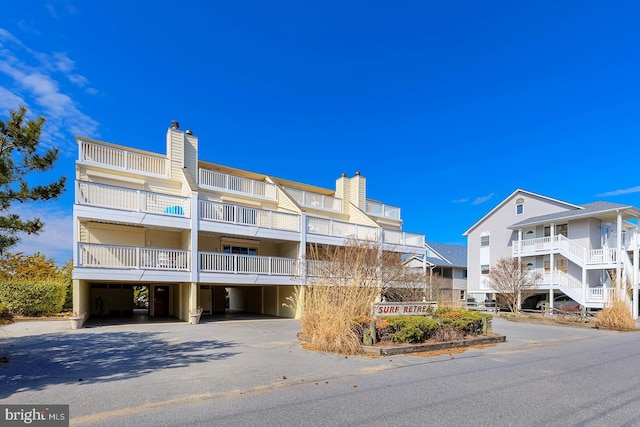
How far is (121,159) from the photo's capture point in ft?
55.1

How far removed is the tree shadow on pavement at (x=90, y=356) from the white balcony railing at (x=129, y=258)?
9.87 feet

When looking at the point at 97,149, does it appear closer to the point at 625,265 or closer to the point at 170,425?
the point at 170,425

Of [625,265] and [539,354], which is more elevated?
[625,265]

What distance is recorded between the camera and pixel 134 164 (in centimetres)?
1716

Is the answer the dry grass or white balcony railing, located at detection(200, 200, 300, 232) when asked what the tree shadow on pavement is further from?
the dry grass

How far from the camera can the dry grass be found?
1550 cm

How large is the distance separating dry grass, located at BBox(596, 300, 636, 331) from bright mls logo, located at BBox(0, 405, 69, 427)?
18885mm

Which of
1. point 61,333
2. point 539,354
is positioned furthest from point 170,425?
point 61,333

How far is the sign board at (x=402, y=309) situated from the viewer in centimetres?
1022

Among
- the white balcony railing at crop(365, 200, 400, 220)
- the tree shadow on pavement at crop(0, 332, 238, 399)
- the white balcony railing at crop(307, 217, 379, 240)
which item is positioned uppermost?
the white balcony railing at crop(365, 200, 400, 220)

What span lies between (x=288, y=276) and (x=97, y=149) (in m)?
10.1

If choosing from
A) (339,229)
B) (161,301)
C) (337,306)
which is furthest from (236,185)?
(337,306)

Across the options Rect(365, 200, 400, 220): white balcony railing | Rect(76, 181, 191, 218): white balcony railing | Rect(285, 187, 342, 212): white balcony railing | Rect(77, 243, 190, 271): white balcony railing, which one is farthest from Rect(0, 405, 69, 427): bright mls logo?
Rect(365, 200, 400, 220): white balcony railing

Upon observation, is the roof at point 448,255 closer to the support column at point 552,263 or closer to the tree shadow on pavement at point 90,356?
the support column at point 552,263
